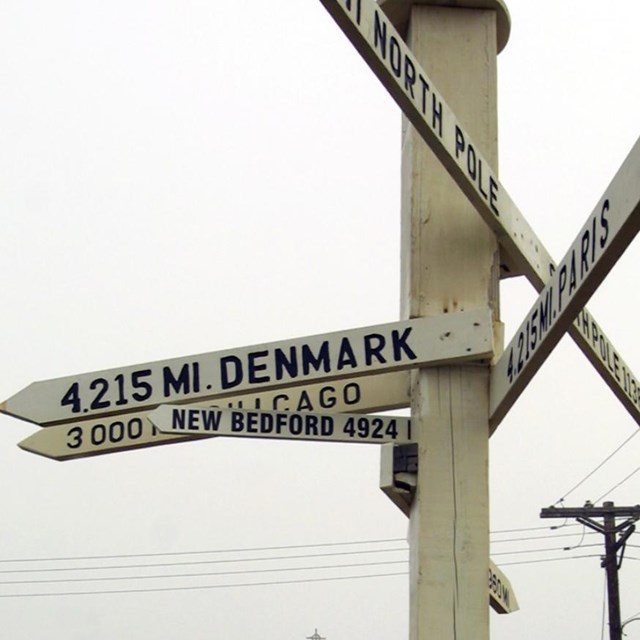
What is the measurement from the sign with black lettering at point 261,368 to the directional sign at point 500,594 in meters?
1.34

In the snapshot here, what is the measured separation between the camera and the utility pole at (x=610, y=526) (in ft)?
71.4

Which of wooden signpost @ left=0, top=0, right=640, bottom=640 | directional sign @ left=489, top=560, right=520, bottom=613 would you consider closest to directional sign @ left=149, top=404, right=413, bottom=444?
wooden signpost @ left=0, top=0, right=640, bottom=640

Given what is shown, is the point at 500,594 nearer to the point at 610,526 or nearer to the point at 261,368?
the point at 261,368

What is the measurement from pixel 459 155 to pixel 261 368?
0.85m

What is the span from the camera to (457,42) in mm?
4965

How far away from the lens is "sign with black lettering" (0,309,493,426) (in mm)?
4523

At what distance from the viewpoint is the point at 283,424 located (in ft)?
15.3

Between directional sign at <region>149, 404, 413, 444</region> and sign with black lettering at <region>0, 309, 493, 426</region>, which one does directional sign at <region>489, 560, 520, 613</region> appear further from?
sign with black lettering at <region>0, 309, 493, 426</region>

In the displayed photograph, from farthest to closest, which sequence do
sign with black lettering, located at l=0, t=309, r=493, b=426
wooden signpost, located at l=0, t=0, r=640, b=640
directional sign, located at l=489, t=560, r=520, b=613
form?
directional sign, located at l=489, t=560, r=520, b=613 → sign with black lettering, located at l=0, t=309, r=493, b=426 → wooden signpost, located at l=0, t=0, r=640, b=640

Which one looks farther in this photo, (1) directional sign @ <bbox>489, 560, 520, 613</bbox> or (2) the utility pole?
(2) the utility pole

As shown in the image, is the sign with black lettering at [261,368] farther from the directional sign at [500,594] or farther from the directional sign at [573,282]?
the directional sign at [500,594]

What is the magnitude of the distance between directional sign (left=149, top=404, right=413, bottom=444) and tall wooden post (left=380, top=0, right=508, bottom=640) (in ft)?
0.36

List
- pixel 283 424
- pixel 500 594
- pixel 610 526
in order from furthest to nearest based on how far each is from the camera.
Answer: pixel 610 526
pixel 500 594
pixel 283 424

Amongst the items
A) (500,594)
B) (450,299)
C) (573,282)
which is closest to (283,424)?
(450,299)
